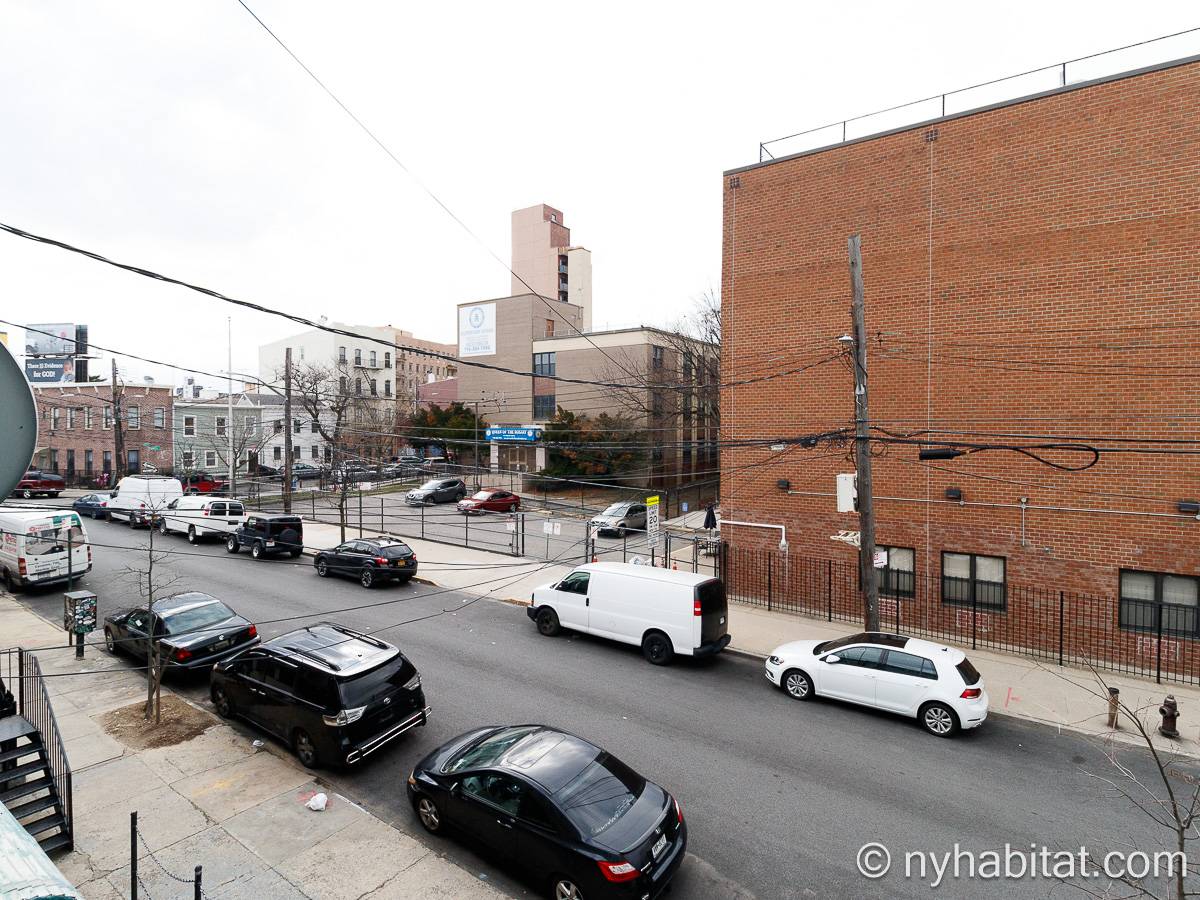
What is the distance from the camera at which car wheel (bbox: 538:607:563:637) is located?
1498 centimetres

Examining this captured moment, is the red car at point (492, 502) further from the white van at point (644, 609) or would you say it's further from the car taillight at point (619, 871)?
the car taillight at point (619, 871)

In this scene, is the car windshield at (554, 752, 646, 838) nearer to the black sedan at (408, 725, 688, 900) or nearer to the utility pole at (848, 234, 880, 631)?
the black sedan at (408, 725, 688, 900)

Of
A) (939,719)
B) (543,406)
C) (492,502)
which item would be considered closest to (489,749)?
(939,719)

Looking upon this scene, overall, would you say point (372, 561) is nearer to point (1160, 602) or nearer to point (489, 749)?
point (489, 749)

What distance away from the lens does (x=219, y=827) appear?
7.35 m

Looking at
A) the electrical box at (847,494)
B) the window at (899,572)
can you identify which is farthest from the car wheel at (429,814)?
the window at (899,572)

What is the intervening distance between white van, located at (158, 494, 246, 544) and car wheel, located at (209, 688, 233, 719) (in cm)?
1685

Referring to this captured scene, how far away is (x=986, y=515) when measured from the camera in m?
14.6

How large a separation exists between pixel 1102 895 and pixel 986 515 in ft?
32.0

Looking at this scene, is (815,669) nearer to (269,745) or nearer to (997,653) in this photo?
(997,653)

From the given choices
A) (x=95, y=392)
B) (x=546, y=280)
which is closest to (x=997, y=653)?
(x=95, y=392)

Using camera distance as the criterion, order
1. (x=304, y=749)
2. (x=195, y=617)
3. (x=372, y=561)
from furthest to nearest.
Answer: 1. (x=372, y=561)
2. (x=195, y=617)
3. (x=304, y=749)

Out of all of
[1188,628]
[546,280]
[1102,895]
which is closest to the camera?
[1102,895]

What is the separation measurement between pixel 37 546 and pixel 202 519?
7750 millimetres
